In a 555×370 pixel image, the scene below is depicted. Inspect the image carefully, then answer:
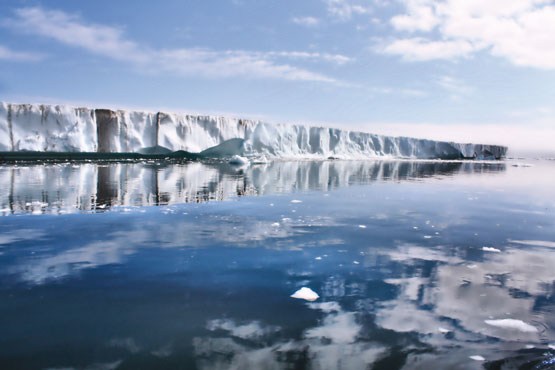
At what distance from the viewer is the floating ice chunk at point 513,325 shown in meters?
2.53

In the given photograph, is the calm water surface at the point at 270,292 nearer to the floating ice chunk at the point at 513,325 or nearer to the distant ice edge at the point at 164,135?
the floating ice chunk at the point at 513,325

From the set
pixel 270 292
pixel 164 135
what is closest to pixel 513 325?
pixel 270 292

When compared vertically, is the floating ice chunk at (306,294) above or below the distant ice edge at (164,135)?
below

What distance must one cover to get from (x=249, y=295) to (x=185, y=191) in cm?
723

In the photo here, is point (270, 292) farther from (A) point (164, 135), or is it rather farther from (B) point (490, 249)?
(A) point (164, 135)

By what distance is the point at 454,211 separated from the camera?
750 centimetres

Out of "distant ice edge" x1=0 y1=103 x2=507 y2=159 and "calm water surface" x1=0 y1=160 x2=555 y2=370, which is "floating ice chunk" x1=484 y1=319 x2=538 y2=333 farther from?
"distant ice edge" x1=0 y1=103 x2=507 y2=159

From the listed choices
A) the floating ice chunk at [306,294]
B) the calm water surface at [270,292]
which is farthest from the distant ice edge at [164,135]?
the floating ice chunk at [306,294]

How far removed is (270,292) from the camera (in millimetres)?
3043

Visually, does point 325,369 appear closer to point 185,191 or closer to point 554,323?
point 554,323

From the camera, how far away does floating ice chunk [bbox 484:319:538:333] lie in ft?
8.31

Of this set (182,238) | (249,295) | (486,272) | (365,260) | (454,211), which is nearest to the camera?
(249,295)

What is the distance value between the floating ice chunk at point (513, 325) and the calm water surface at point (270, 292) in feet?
0.05

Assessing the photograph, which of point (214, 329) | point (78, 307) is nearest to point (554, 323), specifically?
point (214, 329)
